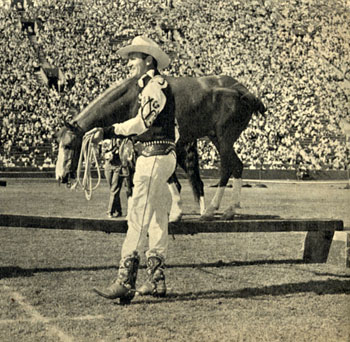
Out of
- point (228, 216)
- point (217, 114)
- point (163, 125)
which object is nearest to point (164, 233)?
point (163, 125)

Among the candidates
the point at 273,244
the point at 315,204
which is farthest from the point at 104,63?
the point at 273,244

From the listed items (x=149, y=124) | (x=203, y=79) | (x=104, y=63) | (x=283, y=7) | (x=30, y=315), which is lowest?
(x=30, y=315)

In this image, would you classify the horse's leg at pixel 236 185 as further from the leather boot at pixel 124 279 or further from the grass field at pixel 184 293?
the leather boot at pixel 124 279

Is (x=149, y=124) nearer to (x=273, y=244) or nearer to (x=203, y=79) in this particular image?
(x=203, y=79)

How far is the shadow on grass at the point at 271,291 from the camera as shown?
483 centimetres

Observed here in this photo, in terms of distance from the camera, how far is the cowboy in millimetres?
4176

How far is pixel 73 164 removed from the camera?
4.27 metres

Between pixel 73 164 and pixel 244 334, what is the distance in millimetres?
1462

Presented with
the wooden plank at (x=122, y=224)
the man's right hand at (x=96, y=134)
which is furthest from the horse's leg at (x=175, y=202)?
the man's right hand at (x=96, y=134)

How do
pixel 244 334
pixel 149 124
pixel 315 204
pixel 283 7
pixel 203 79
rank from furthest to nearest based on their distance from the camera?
1. pixel 283 7
2. pixel 315 204
3. pixel 203 79
4. pixel 149 124
5. pixel 244 334

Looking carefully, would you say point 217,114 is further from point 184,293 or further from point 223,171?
point 184,293

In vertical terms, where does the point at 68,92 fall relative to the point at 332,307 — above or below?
above

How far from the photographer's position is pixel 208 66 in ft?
54.3

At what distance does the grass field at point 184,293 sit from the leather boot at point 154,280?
3.2 inches
